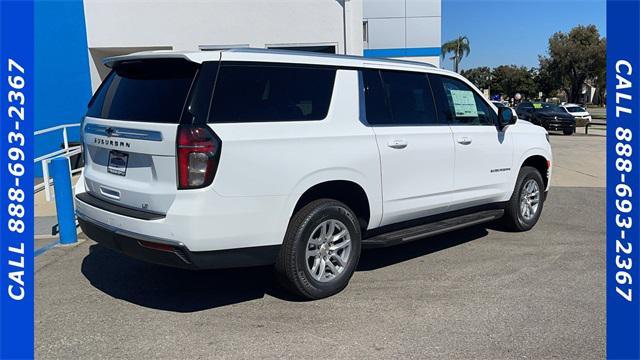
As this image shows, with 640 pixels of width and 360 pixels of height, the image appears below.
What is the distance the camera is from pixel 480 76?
334ft

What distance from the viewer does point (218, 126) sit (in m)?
3.51

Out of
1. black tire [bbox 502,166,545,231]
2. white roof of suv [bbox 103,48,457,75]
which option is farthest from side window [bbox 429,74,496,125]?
black tire [bbox 502,166,545,231]

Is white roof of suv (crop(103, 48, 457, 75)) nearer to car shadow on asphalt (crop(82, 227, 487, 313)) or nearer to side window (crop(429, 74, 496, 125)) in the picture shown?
side window (crop(429, 74, 496, 125))

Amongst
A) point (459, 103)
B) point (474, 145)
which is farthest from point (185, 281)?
point (459, 103)

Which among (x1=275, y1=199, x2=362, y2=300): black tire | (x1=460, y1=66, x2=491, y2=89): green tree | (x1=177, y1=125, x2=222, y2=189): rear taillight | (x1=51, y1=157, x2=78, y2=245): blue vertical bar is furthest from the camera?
(x1=460, y1=66, x2=491, y2=89): green tree

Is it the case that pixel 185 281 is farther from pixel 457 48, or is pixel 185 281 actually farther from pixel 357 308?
pixel 457 48

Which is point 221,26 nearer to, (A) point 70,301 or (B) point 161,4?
(B) point 161,4

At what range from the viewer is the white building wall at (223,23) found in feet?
41.3

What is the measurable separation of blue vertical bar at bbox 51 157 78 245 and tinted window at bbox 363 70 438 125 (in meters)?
3.54

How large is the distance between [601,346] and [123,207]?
3597 millimetres

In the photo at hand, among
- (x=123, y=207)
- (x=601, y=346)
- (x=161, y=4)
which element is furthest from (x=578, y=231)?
(x=161, y=4)

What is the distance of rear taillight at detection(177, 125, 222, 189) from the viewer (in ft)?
11.2

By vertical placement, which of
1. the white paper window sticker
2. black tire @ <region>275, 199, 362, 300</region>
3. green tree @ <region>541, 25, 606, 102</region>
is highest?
green tree @ <region>541, 25, 606, 102</region>

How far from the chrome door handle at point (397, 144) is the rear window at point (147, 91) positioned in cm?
183
